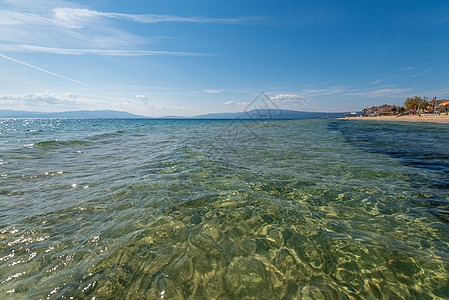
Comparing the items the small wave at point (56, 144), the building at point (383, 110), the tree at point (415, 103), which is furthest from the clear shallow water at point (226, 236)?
the building at point (383, 110)

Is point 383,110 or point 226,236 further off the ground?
point 383,110

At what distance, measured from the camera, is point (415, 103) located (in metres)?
84.8

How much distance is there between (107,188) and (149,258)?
403 cm

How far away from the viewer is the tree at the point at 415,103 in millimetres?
80000

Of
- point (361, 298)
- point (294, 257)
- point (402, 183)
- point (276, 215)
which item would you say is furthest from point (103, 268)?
point (402, 183)

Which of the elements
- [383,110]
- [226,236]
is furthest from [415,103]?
[226,236]

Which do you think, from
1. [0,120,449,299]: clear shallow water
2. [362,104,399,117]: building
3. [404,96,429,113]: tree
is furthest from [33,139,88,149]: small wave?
[362,104,399,117]: building

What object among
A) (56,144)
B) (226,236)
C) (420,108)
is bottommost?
(226,236)

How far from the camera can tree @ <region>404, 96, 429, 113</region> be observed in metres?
80.0

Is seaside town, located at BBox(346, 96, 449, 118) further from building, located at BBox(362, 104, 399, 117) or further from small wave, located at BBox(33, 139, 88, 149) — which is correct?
small wave, located at BBox(33, 139, 88, 149)

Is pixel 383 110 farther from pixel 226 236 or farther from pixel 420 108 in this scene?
pixel 226 236

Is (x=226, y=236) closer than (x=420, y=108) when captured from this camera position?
Yes

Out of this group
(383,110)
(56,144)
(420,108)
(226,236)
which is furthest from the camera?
(383,110)

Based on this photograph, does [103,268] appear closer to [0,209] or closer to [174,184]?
[174,184]
